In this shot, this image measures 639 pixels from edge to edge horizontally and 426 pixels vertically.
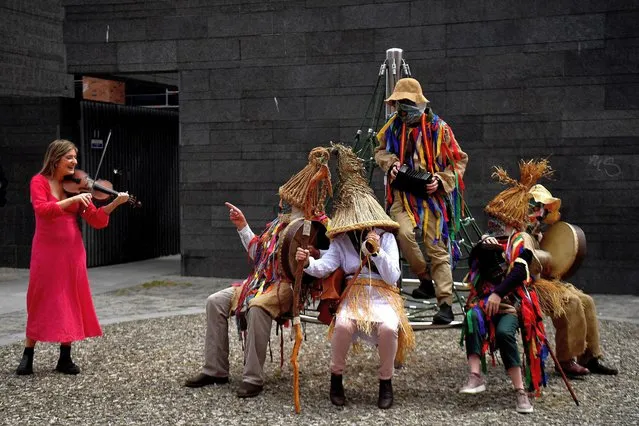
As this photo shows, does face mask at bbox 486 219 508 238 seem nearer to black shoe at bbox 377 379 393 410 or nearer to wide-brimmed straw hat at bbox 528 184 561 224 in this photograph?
wide-brimmed straw hat at bbox 528 184 561 224

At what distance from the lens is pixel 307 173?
18.4ft

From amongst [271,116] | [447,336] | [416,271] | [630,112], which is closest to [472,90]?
[630,112]

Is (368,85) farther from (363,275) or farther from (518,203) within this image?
(363,275)

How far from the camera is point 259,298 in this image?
18.4 ft

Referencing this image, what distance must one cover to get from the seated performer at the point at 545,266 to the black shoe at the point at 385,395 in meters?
1.13

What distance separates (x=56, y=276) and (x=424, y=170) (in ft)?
8.94

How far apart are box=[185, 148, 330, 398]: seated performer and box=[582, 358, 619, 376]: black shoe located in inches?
90.0

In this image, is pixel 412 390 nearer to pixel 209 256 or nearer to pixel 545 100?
pixel 545 100

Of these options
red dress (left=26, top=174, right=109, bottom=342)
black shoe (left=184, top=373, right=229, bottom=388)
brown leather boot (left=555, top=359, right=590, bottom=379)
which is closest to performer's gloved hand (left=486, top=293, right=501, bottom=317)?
brown leather boot (left=555, top=359, right=590, bottom=379)

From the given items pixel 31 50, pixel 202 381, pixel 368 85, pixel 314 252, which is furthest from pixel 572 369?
pixel 31 50

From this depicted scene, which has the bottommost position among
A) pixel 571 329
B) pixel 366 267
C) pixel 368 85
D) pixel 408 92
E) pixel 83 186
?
pixel 571 329

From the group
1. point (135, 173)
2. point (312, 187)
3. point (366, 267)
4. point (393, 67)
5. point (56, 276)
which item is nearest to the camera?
point (366, 267)

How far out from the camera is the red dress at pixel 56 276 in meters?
6.11

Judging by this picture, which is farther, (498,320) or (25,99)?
(25,99)
